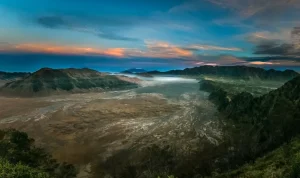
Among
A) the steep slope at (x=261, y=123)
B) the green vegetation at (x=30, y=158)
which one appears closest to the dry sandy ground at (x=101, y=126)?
the green vegetation at (x=30, y=158)

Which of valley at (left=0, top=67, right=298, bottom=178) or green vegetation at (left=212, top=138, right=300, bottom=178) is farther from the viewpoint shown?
valley at (left=0, top=67, right=298, bottom=178)

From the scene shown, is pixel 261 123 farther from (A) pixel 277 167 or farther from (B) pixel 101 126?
(B) pixel 101 126

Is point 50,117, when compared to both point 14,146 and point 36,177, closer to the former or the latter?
point 14,146

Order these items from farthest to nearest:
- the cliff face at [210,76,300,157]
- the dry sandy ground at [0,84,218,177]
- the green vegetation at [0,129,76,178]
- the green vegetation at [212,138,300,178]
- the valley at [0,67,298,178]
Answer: the dry sandy ground at [0,84,218,177], the cliff face at [210,76,300,157], the valley at [0,67,298,178], the green vegetation at [0,129,76,178], the green vegetation at [212,138,300,178]

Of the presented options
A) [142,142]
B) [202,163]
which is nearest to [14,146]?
[142,142]

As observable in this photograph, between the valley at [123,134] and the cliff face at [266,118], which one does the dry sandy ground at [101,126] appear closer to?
the valley at [123,134]

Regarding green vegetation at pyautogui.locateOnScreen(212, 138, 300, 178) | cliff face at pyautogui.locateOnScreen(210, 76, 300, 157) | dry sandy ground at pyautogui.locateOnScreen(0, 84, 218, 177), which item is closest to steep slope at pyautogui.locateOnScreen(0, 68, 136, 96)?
dry sandy ground at pyautogui.locateOnScreen(0, 84, 218, 177)

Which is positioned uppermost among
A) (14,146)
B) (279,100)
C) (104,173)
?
(279,100)

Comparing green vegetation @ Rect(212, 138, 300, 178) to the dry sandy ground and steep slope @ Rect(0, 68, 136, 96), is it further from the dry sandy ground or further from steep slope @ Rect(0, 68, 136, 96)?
steep slope @ Rect(0, 68, 136, 96)

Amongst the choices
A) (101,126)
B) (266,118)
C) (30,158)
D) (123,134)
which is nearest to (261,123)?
(266,118)
